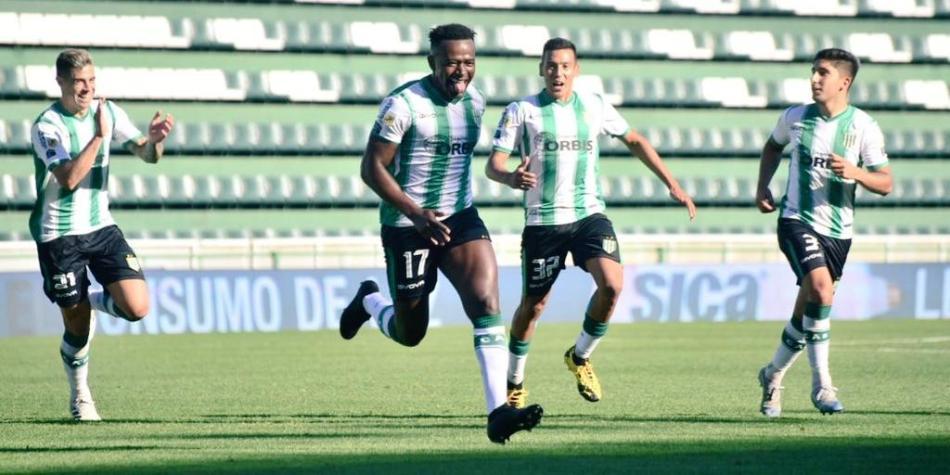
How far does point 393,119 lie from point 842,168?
2.58m

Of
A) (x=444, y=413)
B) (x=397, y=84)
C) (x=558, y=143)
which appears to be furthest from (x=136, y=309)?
(x=397, y=84)

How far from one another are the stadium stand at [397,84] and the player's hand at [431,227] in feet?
57.0

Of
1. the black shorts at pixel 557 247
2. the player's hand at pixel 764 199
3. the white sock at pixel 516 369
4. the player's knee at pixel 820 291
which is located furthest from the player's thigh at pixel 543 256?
the player's knee at pixel 820 291

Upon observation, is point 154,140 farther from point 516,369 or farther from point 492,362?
point 492,362

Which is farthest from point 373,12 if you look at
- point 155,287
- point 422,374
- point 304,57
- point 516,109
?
point 516,109

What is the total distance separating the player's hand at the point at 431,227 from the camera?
8.55 m

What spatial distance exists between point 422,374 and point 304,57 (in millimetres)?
13780

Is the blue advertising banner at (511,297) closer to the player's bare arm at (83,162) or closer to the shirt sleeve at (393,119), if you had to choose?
the player's bare arm at (83,162)

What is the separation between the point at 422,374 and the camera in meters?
14.4

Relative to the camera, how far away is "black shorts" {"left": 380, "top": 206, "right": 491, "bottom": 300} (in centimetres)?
915

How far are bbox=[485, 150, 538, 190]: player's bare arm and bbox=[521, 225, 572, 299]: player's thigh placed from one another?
1.86 feet

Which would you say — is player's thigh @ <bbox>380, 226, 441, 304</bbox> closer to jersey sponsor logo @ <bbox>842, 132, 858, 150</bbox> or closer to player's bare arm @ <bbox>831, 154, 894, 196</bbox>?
player's bare arm @ <bbox>831, 154, 894, 196</bbox>

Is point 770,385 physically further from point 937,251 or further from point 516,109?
point 937,251

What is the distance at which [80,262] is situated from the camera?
10.3m
